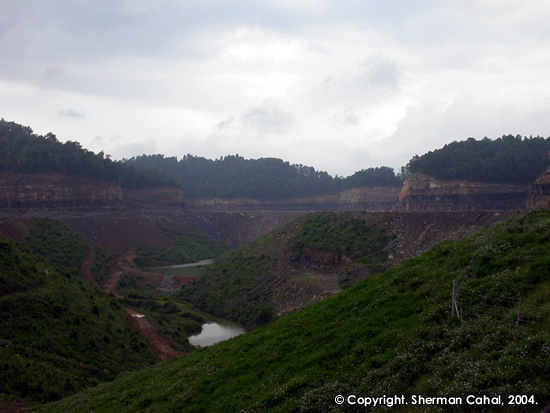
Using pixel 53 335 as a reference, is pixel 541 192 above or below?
above

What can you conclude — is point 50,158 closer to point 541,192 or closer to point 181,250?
point 181,250

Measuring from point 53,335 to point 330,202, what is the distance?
100785mm

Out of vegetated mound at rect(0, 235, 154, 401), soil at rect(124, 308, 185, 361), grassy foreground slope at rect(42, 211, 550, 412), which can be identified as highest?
grassy foreground slope at rect(42, 211, 550, 412)

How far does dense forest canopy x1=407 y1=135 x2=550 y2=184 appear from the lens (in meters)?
63.9

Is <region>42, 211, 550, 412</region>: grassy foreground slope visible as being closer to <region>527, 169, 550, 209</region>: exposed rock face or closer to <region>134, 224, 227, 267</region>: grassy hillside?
<region>527, 169, 550, 209</region>: exposed rock face

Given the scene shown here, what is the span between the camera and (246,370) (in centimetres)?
1162

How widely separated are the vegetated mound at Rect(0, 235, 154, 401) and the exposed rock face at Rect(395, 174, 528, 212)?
55.1 m

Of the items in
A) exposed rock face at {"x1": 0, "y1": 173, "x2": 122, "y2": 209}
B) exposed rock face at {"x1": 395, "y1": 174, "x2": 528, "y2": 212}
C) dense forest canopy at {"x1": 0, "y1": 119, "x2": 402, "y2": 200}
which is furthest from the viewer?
dense forest canopy at {"x1": 0, "y1": 119, "x2": 402, "y2": 200}

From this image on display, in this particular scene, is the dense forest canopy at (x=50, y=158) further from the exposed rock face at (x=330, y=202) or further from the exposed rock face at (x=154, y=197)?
the exposed rock face at (x=330, y=202)

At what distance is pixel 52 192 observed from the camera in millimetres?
80188

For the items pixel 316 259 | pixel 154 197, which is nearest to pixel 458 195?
pixel 316 259

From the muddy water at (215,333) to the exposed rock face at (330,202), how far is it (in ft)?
235

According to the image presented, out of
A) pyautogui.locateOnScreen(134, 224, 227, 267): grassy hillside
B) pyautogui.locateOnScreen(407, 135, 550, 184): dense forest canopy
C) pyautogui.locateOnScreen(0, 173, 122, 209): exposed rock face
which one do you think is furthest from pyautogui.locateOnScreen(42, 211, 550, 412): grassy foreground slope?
pyautogui.locateOnScreen(0, 173, 122, 209): exposed rock face

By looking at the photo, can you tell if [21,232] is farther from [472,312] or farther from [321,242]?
[472,312]
